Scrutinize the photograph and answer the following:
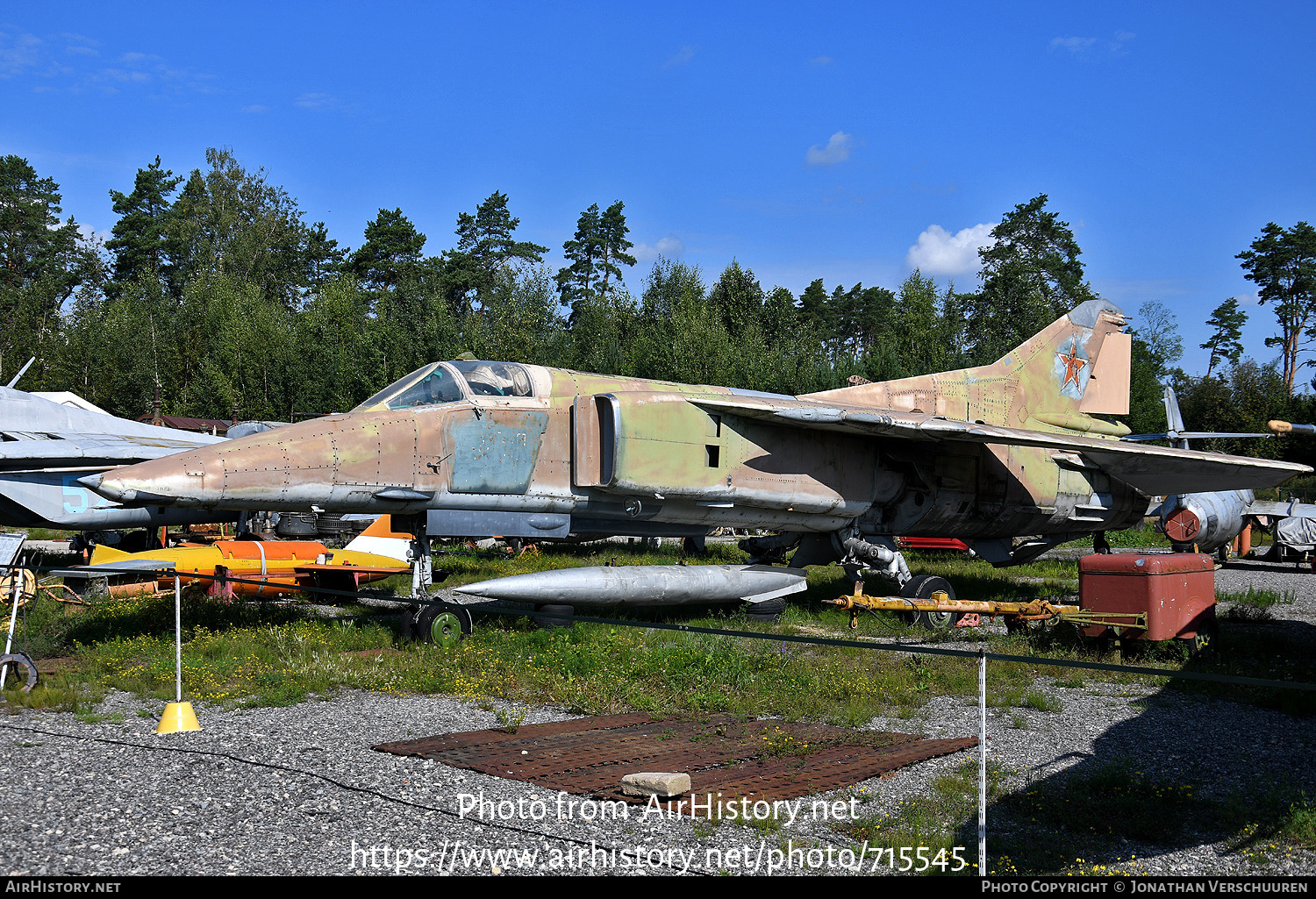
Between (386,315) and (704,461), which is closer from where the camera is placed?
(704,461)

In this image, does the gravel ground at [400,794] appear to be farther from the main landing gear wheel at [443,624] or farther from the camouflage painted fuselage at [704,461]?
the camouflage painted fuselage at [704,461]

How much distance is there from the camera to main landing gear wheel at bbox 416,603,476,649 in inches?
397

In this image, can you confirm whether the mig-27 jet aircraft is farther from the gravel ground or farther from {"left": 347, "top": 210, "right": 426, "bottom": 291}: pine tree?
{"left": 347, "top": 210, "right": 426, "bottom": 291}: pine tree

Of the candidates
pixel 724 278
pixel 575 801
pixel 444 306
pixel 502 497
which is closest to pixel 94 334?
pixel 444 306

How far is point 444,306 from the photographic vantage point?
44.3 m

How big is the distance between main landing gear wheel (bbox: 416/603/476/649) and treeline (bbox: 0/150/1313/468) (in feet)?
90.1

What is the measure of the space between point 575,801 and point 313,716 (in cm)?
318

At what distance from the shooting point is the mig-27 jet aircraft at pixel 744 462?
916 centimetres

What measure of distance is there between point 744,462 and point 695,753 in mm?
5503

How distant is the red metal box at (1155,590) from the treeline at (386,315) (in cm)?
2964

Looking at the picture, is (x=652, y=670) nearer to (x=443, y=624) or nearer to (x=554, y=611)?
(x=554, y=611)

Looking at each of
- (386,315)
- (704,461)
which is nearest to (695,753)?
(704,461)

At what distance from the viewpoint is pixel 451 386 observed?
33.2 feet
